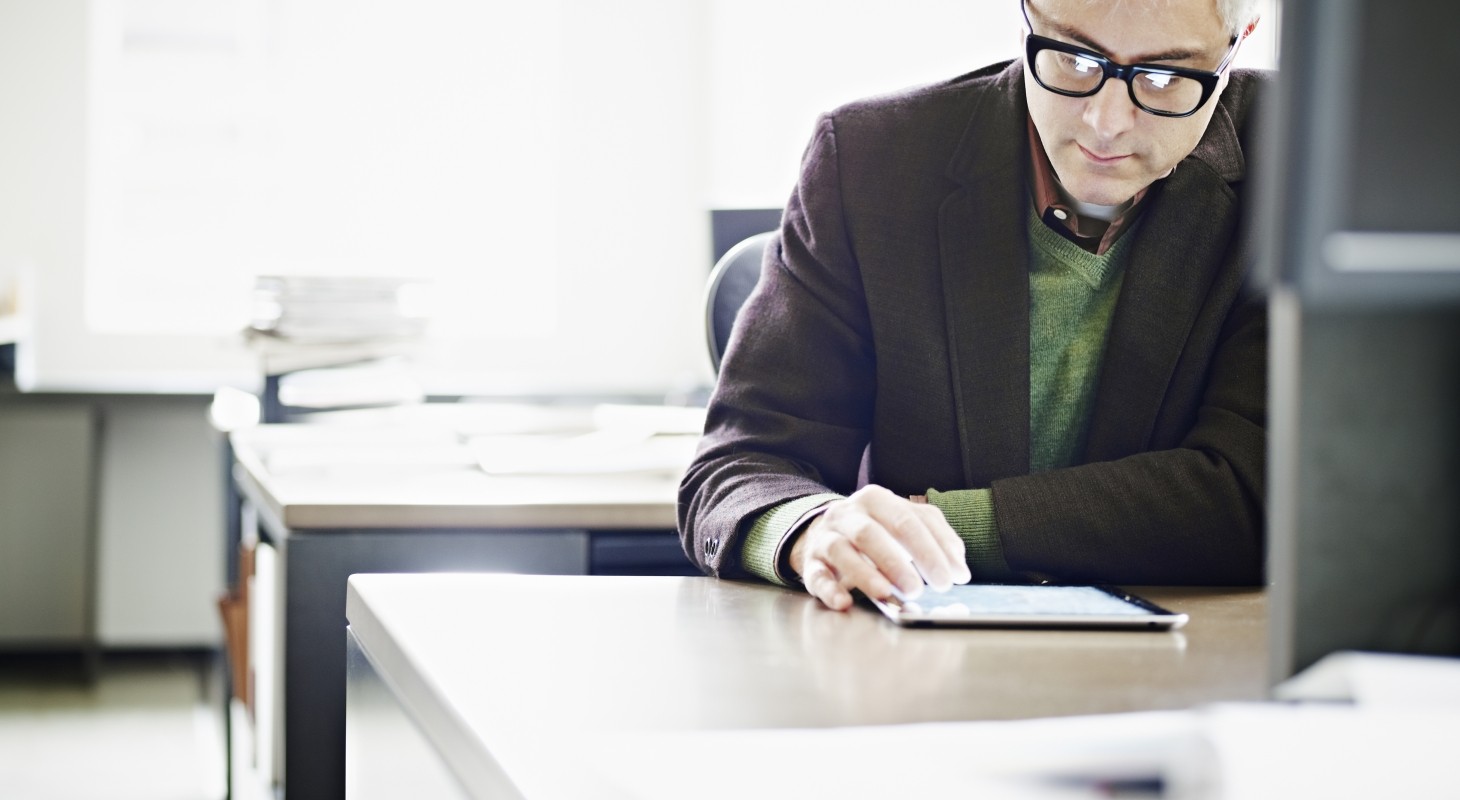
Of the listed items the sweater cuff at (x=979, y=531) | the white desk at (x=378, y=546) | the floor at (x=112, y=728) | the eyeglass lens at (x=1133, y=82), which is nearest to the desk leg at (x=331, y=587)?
the white desk at (x=378, y=546)

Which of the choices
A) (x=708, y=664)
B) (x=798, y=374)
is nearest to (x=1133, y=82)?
(x=798, y=374)

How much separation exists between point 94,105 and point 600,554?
4.11m

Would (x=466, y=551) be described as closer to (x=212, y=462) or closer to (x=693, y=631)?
(x=693, y=631)

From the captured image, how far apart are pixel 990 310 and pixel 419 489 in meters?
0.68

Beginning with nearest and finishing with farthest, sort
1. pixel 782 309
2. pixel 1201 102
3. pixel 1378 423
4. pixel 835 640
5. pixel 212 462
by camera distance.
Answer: pixel 1378 423
pixel 835 640
pixel 1201 102
pixel 782 309
pixel 212 462

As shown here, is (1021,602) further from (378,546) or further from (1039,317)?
(378,546)

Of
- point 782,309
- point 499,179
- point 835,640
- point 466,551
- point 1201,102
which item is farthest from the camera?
point 499,179

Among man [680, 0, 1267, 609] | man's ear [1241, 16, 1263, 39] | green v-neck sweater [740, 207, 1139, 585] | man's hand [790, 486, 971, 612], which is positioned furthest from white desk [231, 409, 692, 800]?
man's ear [1241, 16, 1263, 39]

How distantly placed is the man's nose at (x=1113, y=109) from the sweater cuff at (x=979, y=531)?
35cm

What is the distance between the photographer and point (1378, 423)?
1.52 feet

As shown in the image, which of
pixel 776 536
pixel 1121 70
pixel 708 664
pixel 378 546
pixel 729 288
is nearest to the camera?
pixel 708 664

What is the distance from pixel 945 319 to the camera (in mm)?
1391

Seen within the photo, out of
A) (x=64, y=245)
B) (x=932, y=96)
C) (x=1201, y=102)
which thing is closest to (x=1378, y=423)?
(x=1201, y=102)

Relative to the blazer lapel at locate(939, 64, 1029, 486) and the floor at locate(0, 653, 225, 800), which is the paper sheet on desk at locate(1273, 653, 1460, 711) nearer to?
the blazer lapel at locate(939, 64, 1029, 486)
